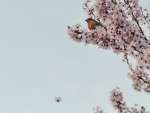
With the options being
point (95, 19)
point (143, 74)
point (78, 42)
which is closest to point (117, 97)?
point (143, 74)

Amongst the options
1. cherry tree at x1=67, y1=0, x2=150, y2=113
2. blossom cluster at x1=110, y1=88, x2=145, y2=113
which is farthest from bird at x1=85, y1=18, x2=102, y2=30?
blossom cluster at x1=110, y1=88, x2=145, y2=113

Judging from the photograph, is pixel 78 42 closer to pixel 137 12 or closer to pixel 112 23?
pixel 112 23

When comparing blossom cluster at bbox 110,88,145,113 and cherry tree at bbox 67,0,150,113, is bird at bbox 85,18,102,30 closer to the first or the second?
cherry tree at bbox 67,0,150,113

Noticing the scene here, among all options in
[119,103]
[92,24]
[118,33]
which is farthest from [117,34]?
[119,103]

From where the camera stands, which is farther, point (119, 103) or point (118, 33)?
point (119, 103)

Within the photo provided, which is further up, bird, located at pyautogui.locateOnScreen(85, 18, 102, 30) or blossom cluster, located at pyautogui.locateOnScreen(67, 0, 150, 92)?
bird, located at pyautogui.locateOnScreen(85, 18, 102, 30)

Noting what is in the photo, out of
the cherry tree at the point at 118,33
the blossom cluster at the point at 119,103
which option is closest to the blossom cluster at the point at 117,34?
the cherry tree at the point at 118,33

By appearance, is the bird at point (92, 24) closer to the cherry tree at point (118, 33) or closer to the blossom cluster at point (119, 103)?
the cherry tree at point (118, 33)

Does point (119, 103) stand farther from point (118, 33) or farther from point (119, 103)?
point (118, 33)

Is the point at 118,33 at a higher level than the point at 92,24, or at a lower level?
lower

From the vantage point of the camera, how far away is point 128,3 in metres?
9.77

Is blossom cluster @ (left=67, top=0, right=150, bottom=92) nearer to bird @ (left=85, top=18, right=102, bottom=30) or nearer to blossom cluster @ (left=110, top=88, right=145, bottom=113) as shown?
bird @ (left=85, top=18, right=102, bottom=30)

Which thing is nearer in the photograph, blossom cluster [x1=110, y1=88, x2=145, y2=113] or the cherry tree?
the cherry tree

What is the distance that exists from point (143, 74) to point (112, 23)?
5.52 meters
